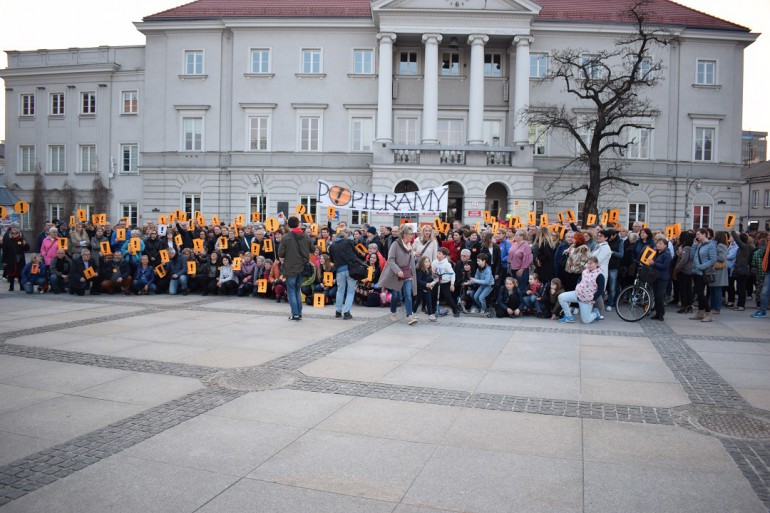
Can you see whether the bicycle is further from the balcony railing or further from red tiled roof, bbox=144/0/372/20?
red tiled roof, bbox=144/0/372/20

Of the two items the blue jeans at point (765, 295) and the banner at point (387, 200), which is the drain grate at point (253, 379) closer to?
the blue jeans at point (765, 295)

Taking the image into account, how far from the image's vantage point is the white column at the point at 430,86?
3753 cm

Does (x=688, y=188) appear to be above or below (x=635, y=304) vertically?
above

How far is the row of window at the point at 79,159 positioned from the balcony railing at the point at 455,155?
1959 cm

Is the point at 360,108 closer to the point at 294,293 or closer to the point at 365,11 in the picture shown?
the point at 365,11

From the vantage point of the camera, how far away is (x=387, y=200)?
2375 centimetres

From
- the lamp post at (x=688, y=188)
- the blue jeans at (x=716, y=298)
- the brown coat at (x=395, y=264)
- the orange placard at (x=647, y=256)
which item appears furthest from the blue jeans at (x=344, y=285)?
the lamp post at (x=688, y=188)

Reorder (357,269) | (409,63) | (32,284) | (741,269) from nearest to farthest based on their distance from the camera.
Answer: (357,269) → (741,269) → (32,284) → (409,63)

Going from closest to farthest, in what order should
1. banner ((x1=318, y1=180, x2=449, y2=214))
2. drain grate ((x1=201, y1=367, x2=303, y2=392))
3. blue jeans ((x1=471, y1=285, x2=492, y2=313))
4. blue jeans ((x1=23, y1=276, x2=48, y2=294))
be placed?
drain grate ((x1=201, y1=367, x2=303, y2=392)), blue jeans ((x1=471, y1=285, x2=492, y2=313)), blue jeans ((x1=23, y1=276, x2=48, y2=294)), banner ((x1=318, y1=180, x2=449, y2=214))

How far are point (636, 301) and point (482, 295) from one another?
3.55 meters

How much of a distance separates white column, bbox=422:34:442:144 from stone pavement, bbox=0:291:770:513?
1064 inches

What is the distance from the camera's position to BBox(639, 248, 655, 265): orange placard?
46.0ft

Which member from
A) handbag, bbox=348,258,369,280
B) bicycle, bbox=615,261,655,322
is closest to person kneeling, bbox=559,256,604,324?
bicycle, bbox=615,261,655,322

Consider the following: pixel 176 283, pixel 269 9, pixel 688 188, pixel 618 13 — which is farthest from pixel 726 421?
pixel 269 9
